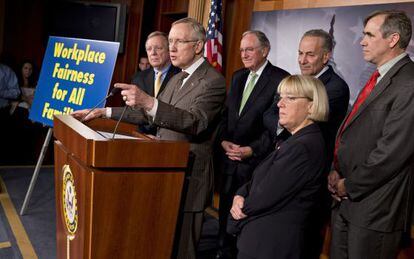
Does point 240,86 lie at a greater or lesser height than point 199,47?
lesser

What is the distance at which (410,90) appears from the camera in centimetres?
175

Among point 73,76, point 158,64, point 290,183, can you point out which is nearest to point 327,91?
point 290,183

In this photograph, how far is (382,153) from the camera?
1.75 m

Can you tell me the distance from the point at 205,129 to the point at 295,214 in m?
0.53

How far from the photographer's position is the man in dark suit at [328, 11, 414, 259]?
1746mm

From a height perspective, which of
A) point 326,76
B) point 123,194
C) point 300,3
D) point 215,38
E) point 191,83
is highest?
point 300,3

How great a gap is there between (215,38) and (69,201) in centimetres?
281

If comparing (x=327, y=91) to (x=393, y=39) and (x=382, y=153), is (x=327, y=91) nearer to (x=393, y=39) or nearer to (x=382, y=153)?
(x=393, y=39)

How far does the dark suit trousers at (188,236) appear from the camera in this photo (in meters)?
1.85

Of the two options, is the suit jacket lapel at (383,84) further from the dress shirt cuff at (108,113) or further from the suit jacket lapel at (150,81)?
the suit jacket lapel at (150,81)

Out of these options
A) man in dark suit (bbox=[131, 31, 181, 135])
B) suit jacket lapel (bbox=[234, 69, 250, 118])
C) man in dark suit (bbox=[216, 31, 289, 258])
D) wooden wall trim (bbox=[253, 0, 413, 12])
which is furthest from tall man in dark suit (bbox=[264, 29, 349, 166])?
man in dark suit (bbox=[131, 31, 181, 135])

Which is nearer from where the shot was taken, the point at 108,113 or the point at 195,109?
the point at 195,109

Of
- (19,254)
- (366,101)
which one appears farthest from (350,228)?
(19,254)

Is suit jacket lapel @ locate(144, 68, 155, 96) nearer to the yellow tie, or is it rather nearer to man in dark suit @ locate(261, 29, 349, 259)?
the yellow tie
